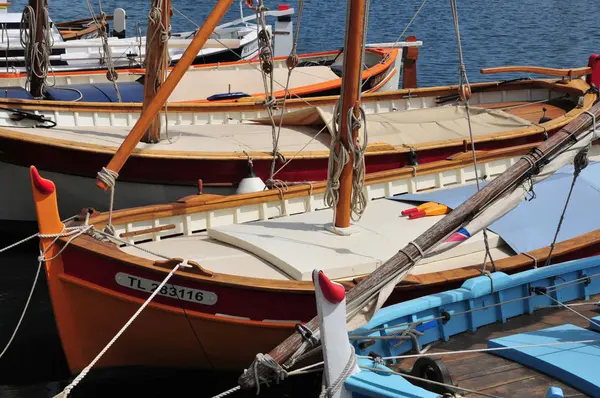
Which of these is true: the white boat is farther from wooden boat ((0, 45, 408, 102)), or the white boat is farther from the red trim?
the red trim

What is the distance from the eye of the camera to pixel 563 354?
25.6 ft

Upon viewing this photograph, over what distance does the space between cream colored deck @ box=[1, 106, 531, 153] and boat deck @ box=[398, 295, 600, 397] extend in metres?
6.03

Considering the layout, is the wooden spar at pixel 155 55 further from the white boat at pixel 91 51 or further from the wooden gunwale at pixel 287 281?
the white boat at pixel 91 51

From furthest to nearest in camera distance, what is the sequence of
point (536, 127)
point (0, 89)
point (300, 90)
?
point (300, 90)
point (0, 89)
point (536, 127)

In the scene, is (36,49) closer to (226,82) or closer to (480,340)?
(226,82)

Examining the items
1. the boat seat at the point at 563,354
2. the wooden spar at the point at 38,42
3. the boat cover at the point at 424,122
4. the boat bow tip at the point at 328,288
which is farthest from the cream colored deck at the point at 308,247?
the wooden spar at the point at 38,42

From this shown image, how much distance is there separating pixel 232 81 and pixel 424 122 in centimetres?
533

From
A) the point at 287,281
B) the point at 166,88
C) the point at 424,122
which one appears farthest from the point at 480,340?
the point at 424,122

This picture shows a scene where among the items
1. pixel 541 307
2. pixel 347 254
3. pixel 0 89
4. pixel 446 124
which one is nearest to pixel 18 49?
pixel 0 89

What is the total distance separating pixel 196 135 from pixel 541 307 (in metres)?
7.58

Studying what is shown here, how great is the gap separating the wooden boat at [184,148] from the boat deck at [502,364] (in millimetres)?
4276

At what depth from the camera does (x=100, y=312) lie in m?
10.3

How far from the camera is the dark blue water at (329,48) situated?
36.4 ft

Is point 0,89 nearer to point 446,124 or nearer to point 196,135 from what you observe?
point 196,135
